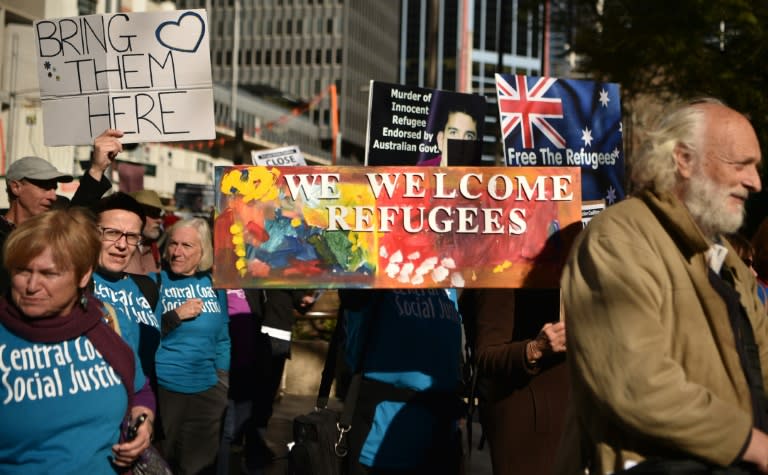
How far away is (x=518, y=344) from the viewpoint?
4.16m

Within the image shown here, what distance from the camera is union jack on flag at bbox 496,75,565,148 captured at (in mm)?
7117

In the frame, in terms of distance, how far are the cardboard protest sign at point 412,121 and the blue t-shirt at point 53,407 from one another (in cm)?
475

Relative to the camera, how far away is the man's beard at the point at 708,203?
3.03 m

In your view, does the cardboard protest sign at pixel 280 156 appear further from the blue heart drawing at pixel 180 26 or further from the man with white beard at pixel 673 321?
the man with white beard at pixel 673 321

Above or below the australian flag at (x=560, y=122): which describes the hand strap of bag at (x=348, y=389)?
below

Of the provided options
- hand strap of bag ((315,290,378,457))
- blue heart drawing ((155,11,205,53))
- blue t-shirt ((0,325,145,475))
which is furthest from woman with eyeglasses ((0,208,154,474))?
blue heart drawing ((155,11,205,53))

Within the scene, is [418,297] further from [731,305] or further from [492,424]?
[731,305]

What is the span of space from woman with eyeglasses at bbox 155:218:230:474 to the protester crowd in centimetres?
131

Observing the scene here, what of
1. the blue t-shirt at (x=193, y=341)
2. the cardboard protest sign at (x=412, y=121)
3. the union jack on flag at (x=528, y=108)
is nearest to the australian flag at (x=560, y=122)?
the union jack on flag at (x=528, y=108)

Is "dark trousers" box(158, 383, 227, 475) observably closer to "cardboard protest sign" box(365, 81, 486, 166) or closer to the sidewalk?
the sidewalk

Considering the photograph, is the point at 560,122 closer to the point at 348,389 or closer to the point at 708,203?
the point at 348,389

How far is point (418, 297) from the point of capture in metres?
5.07

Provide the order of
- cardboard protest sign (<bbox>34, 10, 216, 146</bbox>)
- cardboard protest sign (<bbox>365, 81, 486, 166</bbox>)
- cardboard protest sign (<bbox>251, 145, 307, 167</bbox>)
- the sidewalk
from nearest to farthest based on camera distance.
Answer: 1. cardboard protest sign (<bbox>34, 10, 216, 146</bbox>)
2. cardboard protest sign (<bbox>365, 81, 486, 166</bbox>)
3. the sidewalk
4. cardboard protest sign (<bbox>251, 145, 307, 167</bbox>)

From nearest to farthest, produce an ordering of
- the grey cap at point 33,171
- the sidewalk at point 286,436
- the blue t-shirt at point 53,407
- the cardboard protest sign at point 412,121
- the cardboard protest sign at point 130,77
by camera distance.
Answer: the blue t-shirt at point 53,407 → the grey cap at point 33,171 → the cardboard protest sign at point 130,77 → the cardboard protest sign at point 412,121 → the sidewalk at point 286,436
